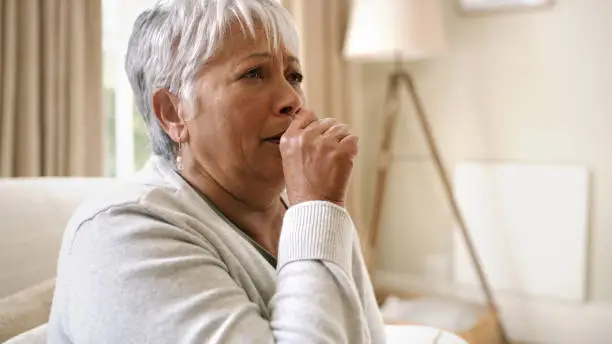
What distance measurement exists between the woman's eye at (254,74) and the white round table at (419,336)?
593mm

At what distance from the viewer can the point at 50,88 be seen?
1.80 meters

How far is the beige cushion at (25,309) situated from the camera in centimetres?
100

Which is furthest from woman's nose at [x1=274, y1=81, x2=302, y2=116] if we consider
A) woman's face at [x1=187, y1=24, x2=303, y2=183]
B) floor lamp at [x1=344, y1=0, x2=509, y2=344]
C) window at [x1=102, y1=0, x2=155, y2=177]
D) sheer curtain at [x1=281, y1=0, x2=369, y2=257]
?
sheer curtain at [x1=281, y1=0, x2=369, y2=257]

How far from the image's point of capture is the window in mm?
2312

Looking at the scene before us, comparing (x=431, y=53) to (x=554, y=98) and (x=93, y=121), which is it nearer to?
(x=554, y=98)

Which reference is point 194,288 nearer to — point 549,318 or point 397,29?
point 397,29

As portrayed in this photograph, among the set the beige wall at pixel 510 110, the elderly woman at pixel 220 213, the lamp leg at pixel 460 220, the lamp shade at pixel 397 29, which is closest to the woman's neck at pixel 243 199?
the elderly woman at pixel 220 213

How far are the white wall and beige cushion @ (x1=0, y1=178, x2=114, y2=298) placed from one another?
2118 millimetres

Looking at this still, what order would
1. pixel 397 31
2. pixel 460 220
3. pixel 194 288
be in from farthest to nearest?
pixel 460 220
pixel 397 31
pixel 194 288

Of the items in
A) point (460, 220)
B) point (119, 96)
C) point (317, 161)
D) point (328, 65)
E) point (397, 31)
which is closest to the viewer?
point (317, 161)

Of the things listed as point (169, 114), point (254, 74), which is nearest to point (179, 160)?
point (169, 114)

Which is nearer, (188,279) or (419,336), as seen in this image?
(188,279)

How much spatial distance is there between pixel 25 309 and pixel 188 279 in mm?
438

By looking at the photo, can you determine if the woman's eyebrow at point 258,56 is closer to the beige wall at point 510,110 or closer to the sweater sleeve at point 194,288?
the sweater sleeve at point 194,288
